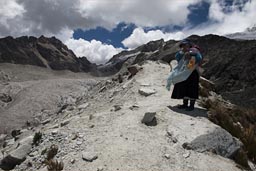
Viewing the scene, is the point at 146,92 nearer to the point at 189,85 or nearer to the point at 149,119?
the point at 189,85

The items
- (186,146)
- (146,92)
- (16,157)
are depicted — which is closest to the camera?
(186,146)

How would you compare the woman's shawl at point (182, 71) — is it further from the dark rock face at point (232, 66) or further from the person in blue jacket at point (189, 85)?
the dark rock face at point (232, 66)

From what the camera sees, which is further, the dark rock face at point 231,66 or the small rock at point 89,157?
the dark rock face at point 231,66

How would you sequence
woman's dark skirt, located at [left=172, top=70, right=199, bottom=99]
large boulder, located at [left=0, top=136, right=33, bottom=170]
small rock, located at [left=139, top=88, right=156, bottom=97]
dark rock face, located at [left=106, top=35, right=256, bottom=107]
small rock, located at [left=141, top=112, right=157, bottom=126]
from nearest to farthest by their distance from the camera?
large boulder, located at [left=0, top=136, right=33, bottom=170]
small rock, located at [left=141, top=112, right=157, bottom=126]
woman's dark skirt, located at [left=172, top=70, right=199, bottom=99]
small rock, located at [left=139, top=88, right=156, bottom=97]
dark rock face, located at [left=106, top=35, right=256, bottom=107]

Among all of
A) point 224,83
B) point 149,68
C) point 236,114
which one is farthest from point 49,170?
point 224,83

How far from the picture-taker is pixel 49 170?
8391mm

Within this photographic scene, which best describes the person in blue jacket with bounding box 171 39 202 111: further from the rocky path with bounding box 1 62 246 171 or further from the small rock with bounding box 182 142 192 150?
the small rock with bounding box 182 142 192 150

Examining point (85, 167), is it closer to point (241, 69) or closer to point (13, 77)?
point (241, 69)

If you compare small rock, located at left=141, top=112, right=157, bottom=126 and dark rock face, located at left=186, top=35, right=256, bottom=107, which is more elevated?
small rock, located at left=141, top=112, right=157, bottom=126

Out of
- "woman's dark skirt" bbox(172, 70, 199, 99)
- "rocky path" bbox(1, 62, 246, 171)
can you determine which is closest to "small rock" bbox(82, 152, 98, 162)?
"rocky path" bbox(1, 62, 246, 171)

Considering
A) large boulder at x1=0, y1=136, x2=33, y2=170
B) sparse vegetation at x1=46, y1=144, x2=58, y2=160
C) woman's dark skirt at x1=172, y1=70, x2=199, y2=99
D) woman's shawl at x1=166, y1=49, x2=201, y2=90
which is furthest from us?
woman's dark skirt at x1=172, y1=70, x2=199, y2=99

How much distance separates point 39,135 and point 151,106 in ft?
11.9

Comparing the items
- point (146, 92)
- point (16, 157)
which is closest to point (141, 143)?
point (16, 157)

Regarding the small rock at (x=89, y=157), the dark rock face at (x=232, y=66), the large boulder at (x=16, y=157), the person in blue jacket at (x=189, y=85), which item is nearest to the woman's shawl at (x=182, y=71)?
the person in blue jacket at (x=189, y=85)
